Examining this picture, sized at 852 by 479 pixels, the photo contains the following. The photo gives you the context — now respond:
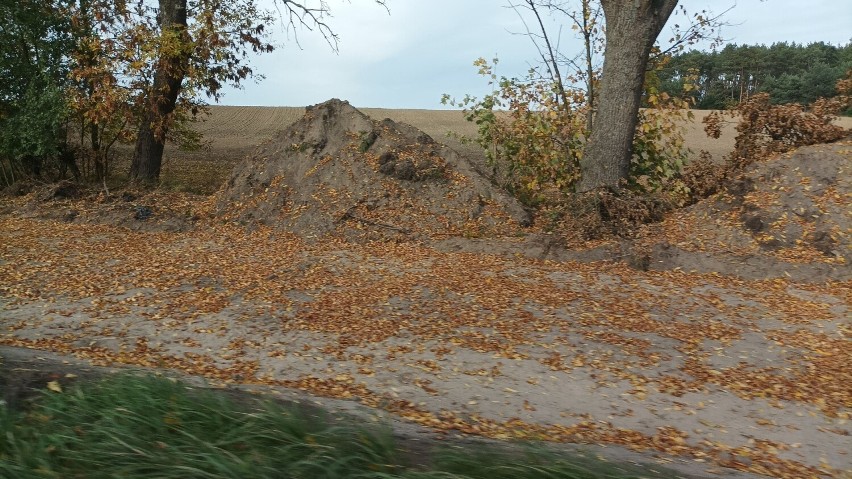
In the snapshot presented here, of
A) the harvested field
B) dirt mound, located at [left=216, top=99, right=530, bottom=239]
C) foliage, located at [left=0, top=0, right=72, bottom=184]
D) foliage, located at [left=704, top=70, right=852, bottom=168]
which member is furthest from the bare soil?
the harvested field

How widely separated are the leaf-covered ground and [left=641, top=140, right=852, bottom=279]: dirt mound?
441mm

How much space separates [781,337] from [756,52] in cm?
5509

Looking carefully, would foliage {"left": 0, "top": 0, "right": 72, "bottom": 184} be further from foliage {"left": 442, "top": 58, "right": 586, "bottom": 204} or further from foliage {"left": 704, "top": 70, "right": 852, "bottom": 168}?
foliage {"left": 704, "top": 70, "right": 852, "bottom": 168}

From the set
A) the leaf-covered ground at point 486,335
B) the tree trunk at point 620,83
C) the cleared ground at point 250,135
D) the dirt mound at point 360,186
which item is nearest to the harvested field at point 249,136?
the cleared ground at point 250,135

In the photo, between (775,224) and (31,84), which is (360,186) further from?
(31,84)

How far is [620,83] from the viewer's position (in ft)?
38.7

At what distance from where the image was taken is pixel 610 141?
39.1ft

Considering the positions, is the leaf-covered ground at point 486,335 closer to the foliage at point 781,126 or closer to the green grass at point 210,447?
the green grass at point 210,447

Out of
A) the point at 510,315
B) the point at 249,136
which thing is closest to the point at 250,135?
the point at 249,136

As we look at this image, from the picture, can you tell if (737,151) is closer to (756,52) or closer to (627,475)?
(627,475)

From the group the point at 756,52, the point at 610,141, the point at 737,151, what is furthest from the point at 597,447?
Answer: the point at 756,52

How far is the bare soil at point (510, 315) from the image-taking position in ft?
18.3

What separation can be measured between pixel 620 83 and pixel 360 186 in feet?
15.1

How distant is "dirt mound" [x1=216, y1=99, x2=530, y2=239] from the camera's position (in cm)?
1191
